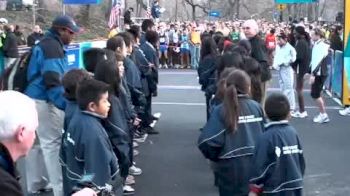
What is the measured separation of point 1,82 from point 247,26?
4.53 m

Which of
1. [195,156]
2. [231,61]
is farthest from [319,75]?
[231,61]

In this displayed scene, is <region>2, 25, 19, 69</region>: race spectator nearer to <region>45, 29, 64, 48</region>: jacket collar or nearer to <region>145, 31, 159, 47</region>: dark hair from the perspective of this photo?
<region>145, 31, 159, 47</region>: dark hair

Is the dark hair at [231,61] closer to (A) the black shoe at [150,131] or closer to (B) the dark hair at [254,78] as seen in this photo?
(B) the dark hair at [254,78]

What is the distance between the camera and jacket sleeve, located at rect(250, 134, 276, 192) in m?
5.43

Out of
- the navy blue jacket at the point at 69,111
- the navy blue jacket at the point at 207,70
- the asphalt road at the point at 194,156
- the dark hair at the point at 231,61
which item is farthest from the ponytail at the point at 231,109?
the navy blue jacket at the point at 207,70

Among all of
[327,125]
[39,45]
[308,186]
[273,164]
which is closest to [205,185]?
[308,186]

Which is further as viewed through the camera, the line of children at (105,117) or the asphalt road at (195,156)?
the asphalt road at (195,156)

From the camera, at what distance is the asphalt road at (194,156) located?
8.81 meters

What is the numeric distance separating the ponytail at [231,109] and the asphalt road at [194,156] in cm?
286

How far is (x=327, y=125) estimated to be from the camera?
1390cm

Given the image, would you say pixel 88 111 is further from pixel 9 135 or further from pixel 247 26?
pixel 247 26

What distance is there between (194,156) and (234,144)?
16.4 ft

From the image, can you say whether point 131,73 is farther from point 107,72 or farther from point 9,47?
point 9,47

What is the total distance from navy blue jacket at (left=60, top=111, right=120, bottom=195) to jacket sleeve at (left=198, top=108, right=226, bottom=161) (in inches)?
33.2
